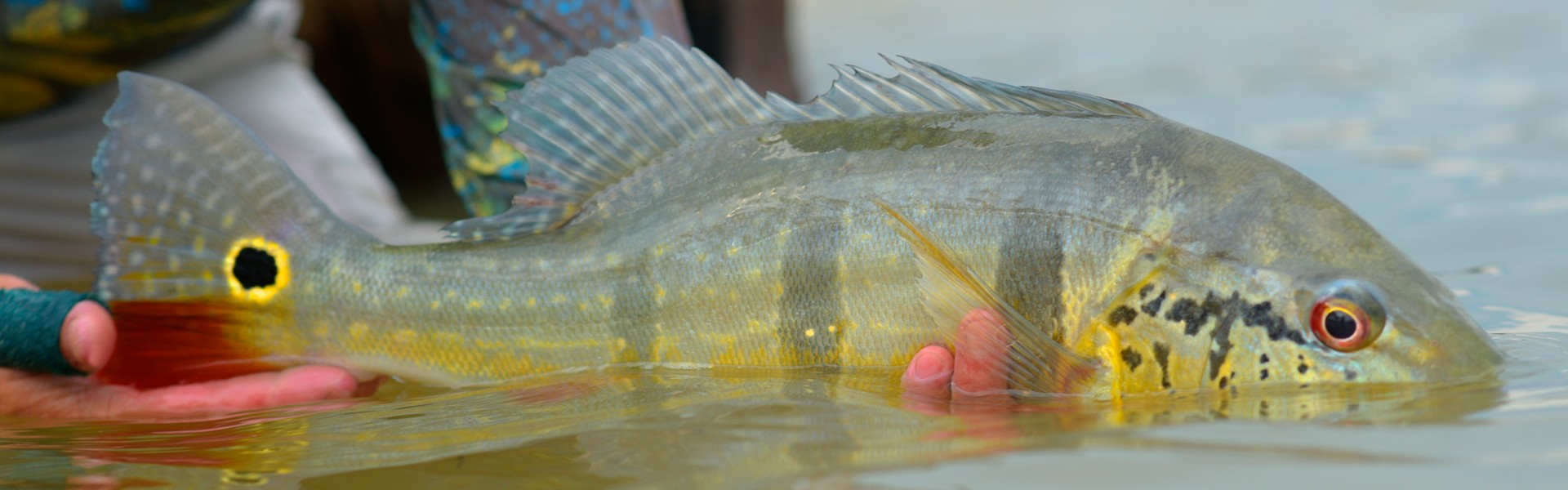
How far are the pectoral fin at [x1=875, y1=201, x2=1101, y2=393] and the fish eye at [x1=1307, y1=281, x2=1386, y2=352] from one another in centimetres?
35

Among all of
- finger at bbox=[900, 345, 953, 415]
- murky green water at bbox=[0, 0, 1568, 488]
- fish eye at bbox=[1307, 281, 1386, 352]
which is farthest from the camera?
finger at bbox=[900, 345, 953, 415]

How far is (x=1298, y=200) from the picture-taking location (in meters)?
2.03

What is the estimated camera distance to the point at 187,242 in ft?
7.70

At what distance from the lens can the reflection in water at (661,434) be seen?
1771 mm

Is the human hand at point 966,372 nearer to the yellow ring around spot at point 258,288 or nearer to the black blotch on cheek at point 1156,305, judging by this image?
the black blotch on cheek at point 1156,305

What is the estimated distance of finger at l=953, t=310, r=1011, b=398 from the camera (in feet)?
6.57

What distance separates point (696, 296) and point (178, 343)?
3.20 feet

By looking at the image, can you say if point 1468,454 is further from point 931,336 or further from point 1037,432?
point 931,336

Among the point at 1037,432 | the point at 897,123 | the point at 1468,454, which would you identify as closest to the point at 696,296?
the point at 897,123

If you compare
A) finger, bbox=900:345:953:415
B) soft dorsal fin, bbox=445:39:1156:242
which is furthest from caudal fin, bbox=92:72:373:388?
finger, bbox=900:345:953:415

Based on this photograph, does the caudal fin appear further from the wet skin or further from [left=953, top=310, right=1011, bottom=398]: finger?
→ [left=953, top=310, right=1011, bottom=398]: finger

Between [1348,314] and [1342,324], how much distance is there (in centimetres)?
2

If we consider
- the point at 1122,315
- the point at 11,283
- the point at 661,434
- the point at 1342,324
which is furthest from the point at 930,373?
the point at 11,283

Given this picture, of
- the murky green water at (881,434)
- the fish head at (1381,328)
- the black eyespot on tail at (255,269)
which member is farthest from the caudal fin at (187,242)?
the fish head at (1381,328)
